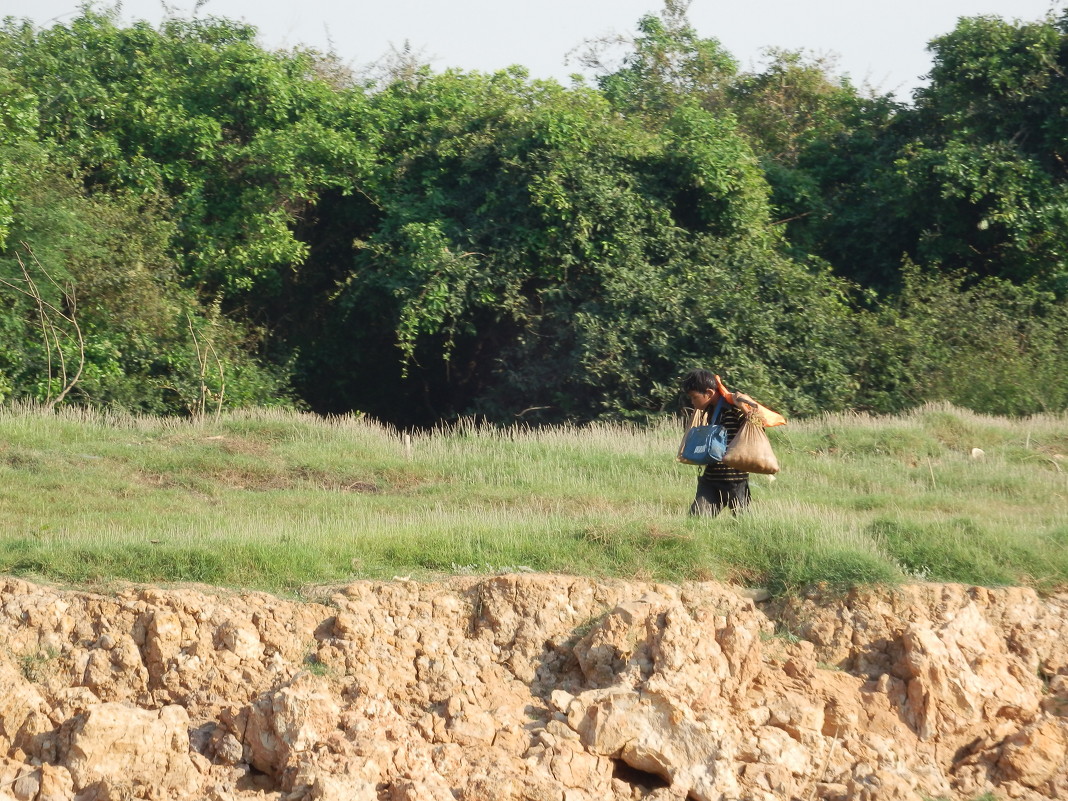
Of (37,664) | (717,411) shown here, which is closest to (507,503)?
(717,411)

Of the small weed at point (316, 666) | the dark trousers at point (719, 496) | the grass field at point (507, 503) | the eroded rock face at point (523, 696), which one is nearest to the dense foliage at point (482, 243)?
the grass field at point (507, 503)

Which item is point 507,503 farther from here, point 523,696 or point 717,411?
point 523,696

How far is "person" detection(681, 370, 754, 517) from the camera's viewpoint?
8094mm

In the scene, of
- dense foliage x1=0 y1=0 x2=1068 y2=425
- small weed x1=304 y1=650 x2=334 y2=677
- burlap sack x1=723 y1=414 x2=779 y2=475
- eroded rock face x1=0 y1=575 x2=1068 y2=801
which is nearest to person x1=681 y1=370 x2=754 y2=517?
burlap sack x1=723 y1=414 x2=779 y2=475

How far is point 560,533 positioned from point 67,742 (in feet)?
10.2

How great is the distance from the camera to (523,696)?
654cm

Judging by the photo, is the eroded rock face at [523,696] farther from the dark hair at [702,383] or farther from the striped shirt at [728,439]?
the dark hair at [702,383]

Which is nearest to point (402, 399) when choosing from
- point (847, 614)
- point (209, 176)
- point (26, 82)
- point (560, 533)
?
point (209, 176)

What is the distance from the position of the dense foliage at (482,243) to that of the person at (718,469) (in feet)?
22.2

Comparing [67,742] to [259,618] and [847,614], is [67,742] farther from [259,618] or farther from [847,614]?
[847,614]

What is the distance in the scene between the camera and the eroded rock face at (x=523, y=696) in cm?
596

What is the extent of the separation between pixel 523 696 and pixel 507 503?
3556 millimetres

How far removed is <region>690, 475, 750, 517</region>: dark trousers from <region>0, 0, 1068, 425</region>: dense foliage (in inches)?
267

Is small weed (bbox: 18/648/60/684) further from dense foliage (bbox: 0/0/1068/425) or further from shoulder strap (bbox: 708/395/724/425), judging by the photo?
dense foliage (bbox: 0/0/1068/425)
